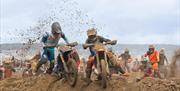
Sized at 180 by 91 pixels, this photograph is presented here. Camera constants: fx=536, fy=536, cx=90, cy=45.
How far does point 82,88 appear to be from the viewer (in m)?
14.8

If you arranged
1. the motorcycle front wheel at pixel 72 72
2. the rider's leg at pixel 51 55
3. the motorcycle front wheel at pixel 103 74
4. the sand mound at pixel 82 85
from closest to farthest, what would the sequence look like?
the motorcycle front wheel at pixel 103 74
the sand mound at pixel 82 85
the motorcycle front wheel at pixel 72 72
the rider's leg at pixel 51 55

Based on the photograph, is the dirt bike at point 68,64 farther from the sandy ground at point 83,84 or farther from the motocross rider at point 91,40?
the motocross rider at point 91,40

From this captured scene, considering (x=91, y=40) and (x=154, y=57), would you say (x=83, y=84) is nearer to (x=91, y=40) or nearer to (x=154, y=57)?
(x=91, y=40)

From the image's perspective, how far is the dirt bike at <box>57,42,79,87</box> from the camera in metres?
14.7

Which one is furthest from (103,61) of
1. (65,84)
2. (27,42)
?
(27,42)

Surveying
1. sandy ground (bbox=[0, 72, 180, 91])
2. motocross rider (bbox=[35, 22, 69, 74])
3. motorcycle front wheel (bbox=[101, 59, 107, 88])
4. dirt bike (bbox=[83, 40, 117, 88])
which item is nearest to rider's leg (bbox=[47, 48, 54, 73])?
motocross rider (bbox=[35, 22, 69, 74])

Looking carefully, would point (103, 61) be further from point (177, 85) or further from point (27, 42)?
point (27, 42)

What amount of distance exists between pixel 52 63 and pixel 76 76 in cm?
162

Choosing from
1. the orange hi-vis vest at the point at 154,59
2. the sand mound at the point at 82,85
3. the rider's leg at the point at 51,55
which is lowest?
the sand mound at the point at 82,85

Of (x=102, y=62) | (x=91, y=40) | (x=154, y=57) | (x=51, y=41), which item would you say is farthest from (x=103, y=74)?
(x=154, y=57)

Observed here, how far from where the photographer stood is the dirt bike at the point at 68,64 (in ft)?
48.1

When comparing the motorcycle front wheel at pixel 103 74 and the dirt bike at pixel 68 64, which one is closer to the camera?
the motorcycle front wheel at pixel 103 74

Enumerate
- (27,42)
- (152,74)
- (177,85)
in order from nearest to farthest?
(177,85) < (152,74) < (27,42)

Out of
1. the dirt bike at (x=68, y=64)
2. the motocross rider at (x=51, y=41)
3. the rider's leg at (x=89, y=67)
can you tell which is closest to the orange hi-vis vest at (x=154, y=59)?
the motocross rider at (x=51, y=41)
